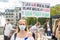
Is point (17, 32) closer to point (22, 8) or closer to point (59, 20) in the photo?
point (22, 8)

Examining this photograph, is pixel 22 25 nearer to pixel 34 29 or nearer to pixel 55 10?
pixel 34 29

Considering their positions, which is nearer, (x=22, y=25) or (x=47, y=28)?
(x=22, y=25)

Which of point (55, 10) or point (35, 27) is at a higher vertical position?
point (55, 10)

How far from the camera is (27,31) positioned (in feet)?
6.98

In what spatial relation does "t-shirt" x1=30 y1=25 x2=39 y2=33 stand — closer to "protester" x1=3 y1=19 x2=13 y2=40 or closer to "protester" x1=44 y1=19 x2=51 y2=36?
"protester" x1=44 y1=19 x2=51 y2=36

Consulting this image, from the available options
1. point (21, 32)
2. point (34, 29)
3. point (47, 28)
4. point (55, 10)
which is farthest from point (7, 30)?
point (55, 10)

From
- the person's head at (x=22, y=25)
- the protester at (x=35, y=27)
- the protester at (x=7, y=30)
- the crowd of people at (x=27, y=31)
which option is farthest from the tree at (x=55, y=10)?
the protester at (x=7, y=30)

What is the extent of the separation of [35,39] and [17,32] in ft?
0.77

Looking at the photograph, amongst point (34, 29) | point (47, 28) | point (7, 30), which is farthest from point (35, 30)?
point (7, 30)

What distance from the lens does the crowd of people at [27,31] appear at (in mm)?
2100

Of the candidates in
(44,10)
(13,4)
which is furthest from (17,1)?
(44,10)

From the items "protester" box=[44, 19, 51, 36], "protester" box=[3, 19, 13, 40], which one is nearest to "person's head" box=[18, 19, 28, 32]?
"protester" box=[3, 19, 13, 40]

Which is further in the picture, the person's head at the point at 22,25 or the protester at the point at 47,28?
the protester at the point at 47,28

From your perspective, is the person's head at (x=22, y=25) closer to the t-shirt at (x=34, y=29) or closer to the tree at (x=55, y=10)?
the t-shirt at (x=34, y=29)
